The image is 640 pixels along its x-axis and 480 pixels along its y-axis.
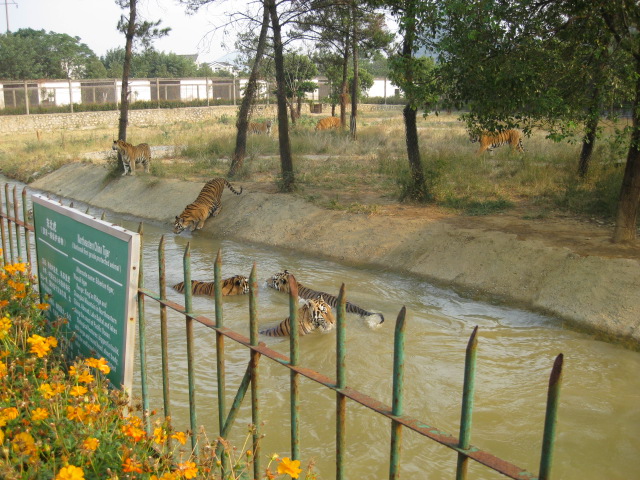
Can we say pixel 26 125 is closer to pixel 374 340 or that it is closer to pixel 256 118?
pixel 256 118

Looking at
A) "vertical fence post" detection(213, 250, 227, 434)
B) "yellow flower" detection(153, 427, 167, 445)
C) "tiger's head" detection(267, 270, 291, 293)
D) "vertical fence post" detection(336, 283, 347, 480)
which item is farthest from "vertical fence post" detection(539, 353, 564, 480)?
"tiger's head" detection(267, 270, 291, 293)

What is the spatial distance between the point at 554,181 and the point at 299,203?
5468 millimetres

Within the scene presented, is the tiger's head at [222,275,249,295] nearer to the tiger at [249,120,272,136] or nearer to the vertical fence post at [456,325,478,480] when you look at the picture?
the vertical fence post at [456,325,478,480]

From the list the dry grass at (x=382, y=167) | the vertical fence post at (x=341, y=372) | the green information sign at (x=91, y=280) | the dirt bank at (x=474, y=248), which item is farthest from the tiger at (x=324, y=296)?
the vertical fence post at (x=341, y=372)

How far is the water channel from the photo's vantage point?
523cm

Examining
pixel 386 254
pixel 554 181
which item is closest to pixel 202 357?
pixel 386 254

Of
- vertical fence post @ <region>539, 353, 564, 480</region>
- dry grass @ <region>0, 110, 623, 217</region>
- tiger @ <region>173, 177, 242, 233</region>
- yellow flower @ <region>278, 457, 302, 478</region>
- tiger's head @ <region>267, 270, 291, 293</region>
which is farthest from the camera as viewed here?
tiger @ <region>173, 177, 242, 233</region>

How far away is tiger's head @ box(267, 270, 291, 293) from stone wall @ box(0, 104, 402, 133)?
21651 mm

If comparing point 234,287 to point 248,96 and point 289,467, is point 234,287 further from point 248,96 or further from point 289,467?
point 248,96

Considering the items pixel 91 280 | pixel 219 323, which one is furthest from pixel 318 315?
pixel 219 323

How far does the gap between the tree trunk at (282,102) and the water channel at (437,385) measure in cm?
557

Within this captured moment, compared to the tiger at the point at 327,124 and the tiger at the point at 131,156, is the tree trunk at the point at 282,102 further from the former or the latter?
the tiger at the point at 327,124

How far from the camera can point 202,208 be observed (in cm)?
1396

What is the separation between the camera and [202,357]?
7.12 m
